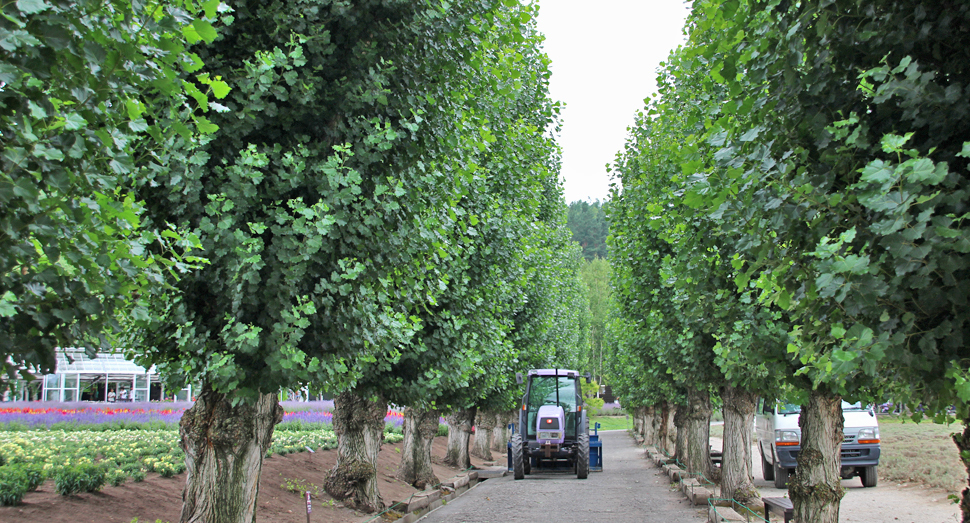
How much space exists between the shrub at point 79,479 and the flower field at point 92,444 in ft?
0.05

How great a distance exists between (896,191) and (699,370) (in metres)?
11.3

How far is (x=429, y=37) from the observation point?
7.32 meters

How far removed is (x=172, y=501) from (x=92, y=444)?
4.36m

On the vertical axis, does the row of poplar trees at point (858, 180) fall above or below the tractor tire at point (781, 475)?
above

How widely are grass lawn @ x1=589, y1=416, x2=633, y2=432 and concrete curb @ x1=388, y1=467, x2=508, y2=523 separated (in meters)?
51.8

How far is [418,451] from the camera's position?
18.9 metres

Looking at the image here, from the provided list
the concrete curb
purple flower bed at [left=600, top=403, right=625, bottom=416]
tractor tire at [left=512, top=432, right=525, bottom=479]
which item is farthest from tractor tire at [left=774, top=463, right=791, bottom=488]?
purple flower bed at [left=600, top=403, right=625, bottom=416]

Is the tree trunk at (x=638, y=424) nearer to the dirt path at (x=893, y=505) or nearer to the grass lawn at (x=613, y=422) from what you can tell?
the grass lawn at (x=613, y=422)

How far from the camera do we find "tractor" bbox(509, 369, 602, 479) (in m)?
21.6

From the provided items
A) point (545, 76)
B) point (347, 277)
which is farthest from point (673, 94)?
point (347, 277)

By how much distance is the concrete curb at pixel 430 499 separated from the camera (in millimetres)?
13352

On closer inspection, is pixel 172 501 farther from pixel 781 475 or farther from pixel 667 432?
pixel 667 432

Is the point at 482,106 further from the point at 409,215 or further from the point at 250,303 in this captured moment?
the point at 250,303

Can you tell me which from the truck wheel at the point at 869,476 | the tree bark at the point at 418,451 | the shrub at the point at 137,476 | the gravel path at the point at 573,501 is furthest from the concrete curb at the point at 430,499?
the truck wheel at the point at 869,476
